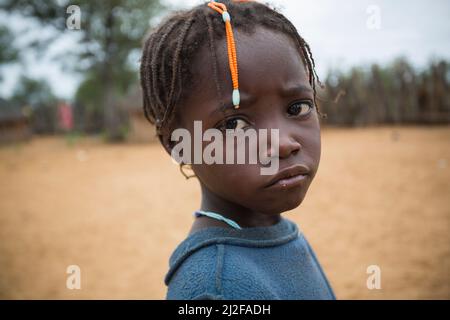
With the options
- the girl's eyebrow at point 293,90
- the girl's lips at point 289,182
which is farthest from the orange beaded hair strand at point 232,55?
the girl's lips at point 289,182

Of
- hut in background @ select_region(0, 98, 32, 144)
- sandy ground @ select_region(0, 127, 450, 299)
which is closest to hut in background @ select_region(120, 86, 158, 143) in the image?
hut in background @ select_region(0, 98, 32, 144)

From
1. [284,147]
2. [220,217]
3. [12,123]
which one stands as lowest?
[220,217]

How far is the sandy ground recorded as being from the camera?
140 inches

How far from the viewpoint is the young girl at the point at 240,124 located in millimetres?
1033

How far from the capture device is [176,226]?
16.5ft

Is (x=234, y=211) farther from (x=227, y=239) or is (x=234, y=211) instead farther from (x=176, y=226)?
(x=176, y=226)

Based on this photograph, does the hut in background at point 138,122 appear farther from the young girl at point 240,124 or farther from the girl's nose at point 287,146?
the girl's nose at point 287,146

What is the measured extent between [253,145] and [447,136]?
Answer: 1137 centimetres

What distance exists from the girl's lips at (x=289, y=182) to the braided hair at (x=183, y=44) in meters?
0.29

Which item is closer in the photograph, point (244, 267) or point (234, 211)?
point (244, 267)

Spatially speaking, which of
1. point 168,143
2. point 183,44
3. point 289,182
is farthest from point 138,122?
point 289,182

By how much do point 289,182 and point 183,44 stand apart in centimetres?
57

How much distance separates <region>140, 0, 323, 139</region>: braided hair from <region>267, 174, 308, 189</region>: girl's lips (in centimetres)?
29
